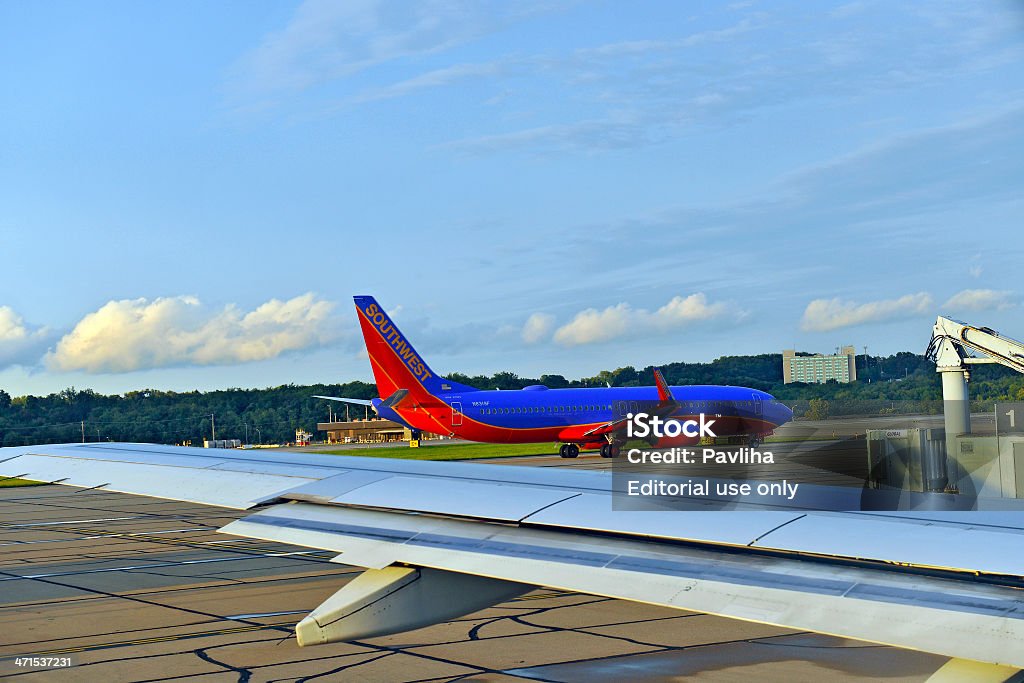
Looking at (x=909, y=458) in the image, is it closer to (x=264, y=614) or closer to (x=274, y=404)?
(x=264, y=614)

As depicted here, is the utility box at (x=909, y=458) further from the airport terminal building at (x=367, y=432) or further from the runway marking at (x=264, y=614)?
the airport terminal building at (x=367, y=432)

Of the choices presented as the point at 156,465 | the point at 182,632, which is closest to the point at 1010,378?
the point at 182,632

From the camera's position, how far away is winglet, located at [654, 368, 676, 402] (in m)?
48.0

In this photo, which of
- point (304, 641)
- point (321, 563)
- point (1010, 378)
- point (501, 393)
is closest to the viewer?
point (304, 641)

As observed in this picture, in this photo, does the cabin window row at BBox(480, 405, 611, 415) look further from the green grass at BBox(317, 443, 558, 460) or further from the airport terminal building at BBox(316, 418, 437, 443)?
the airport terminal building at BBox(316, 418, 437, 443)

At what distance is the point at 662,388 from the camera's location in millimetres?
50125

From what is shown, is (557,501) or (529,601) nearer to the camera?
(557,501)

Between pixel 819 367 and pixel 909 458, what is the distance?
2706cm

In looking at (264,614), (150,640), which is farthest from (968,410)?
(150,640)

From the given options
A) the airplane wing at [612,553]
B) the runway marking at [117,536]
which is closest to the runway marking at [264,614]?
the airplane wing at [612,553]

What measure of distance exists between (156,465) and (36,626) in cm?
677

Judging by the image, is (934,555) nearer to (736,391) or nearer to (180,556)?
(180,556)

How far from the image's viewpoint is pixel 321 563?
18.0m

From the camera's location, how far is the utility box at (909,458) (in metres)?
20.6
